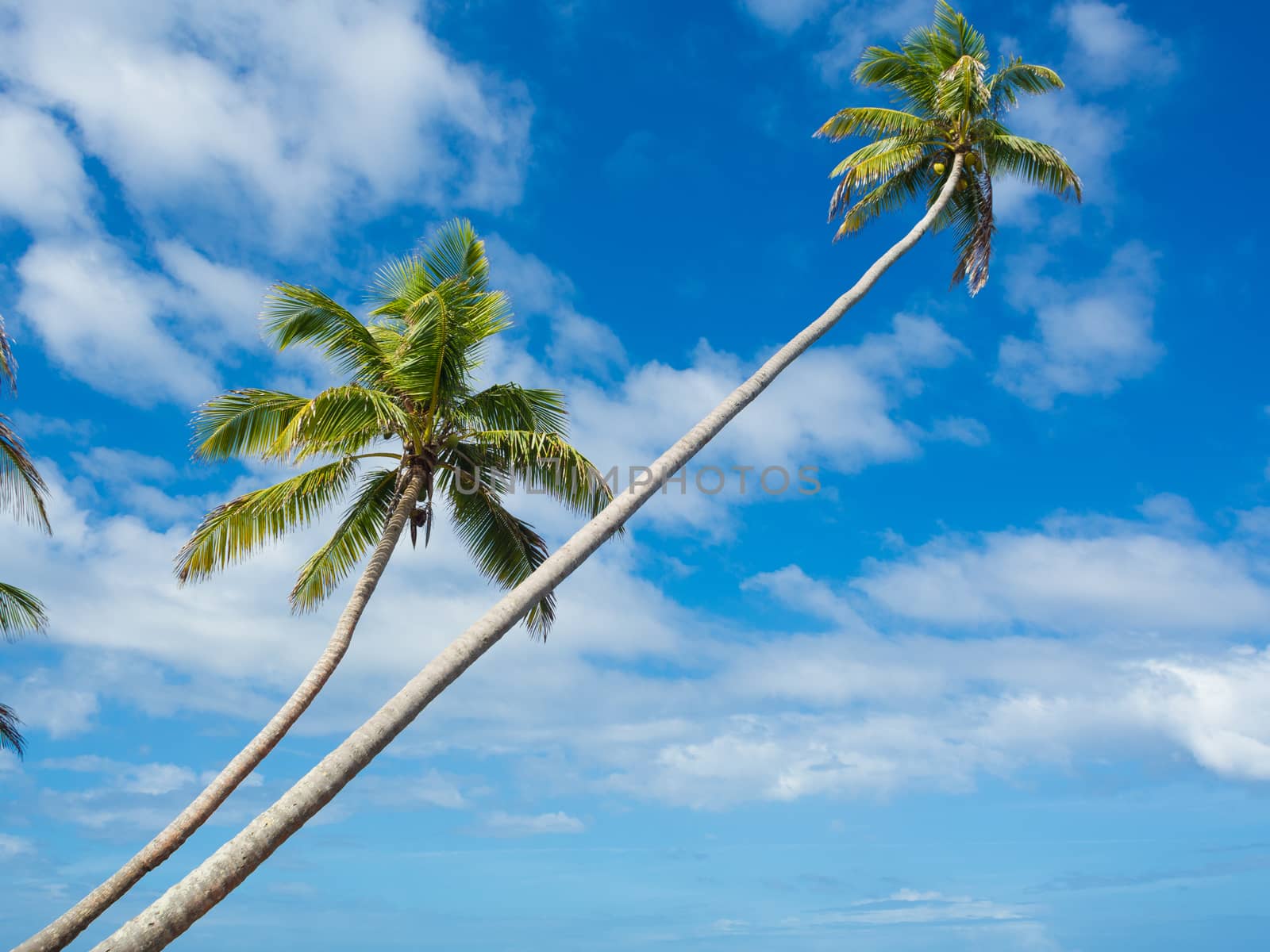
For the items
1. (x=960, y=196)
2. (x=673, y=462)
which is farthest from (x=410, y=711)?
(x=960, y=196)

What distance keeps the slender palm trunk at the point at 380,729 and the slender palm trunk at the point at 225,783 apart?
4341mm

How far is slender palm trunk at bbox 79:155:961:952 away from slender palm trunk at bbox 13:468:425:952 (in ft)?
14.2

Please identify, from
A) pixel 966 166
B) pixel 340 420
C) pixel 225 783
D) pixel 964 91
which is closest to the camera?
pixel 225 783

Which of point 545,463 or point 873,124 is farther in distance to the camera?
point 873,124

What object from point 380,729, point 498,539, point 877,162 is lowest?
Answer: point 380,729

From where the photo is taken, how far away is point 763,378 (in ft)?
38.2

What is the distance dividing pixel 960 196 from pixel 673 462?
371 inches

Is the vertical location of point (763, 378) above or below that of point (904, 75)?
below

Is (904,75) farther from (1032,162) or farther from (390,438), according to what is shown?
(390,438)

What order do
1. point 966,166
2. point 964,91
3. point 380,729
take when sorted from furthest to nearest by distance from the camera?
point 966,166 → point 964,91 → point 380,729

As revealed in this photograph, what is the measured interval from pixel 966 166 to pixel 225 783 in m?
14.2

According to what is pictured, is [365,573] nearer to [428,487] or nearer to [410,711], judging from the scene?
[428,487]

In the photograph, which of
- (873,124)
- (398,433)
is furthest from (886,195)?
(398,433)

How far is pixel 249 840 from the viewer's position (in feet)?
21.2
